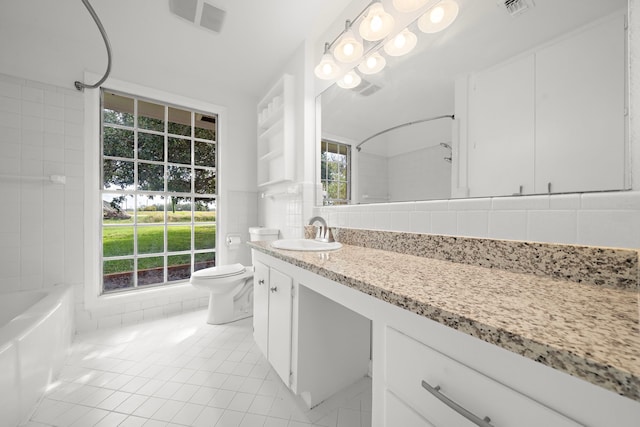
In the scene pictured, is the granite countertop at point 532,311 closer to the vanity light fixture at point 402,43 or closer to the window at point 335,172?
the window at point 335,172

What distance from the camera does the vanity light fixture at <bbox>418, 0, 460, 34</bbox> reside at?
1.09 meters

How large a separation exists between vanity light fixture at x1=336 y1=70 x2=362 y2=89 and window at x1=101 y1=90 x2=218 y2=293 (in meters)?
1.85

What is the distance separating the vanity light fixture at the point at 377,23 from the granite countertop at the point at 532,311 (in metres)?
1.42

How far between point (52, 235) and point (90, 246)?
0.26m

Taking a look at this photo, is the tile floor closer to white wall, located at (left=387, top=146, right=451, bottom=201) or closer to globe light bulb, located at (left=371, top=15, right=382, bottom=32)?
white wall, located at (left=387, top=146, right=451, bottom=201)

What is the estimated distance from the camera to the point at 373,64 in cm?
152

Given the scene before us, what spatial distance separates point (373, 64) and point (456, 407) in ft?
5.69

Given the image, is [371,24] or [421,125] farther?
[371,24]

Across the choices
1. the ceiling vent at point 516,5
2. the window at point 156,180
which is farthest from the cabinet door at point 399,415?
the window at point 156,180

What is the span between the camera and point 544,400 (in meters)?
0.36

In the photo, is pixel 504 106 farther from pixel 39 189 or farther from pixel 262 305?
pixel 39 189

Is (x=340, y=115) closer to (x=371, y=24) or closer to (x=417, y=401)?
(x=371, y=24)

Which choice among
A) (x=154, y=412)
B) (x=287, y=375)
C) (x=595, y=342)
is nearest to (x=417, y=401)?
(x=595, y=342)

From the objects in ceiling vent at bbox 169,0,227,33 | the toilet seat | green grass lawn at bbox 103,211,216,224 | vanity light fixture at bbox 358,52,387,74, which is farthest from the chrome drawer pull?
green grass lawn at bbox 103,211,216,224
